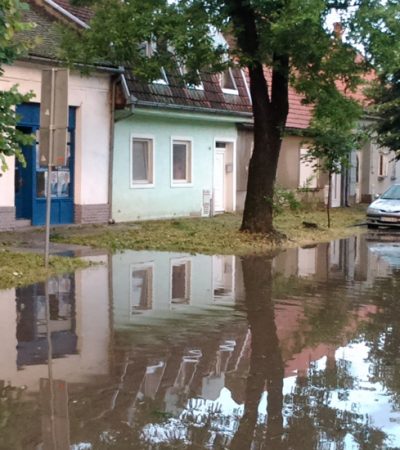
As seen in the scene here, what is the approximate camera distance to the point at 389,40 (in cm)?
1285

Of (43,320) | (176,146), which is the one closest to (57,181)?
(176,146)

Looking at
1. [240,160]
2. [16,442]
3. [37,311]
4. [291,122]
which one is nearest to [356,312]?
[37,311]

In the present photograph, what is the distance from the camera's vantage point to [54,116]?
10633 millimetres

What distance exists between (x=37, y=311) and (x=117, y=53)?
6716mm

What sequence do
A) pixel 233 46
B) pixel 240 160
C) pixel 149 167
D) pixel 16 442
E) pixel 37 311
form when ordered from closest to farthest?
pixel 16 442 → pixel 37 311 → pixel 233 46 → pixel 149 167 → pixel 240 160

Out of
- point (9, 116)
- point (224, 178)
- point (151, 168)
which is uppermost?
point (9, 116)

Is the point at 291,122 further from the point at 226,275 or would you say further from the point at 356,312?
the point at 356,312

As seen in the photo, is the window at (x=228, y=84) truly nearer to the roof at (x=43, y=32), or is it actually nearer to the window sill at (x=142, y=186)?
the window sill at (x=142, y=186)

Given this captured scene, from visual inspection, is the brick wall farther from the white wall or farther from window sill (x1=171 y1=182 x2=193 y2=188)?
window sill (x1=171 y1=182 x2=193 y2=188)

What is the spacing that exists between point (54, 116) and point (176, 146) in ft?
36.4

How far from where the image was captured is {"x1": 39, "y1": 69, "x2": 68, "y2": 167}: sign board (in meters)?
10.5

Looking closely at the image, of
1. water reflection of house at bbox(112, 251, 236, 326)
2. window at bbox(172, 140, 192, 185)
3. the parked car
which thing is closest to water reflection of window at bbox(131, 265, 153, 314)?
water reflection of house at bbox(112, 251, 236, 326)

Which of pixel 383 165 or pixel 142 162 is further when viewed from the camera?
pixel 383 165

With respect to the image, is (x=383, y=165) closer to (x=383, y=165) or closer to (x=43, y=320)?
(x=383, y=165)
